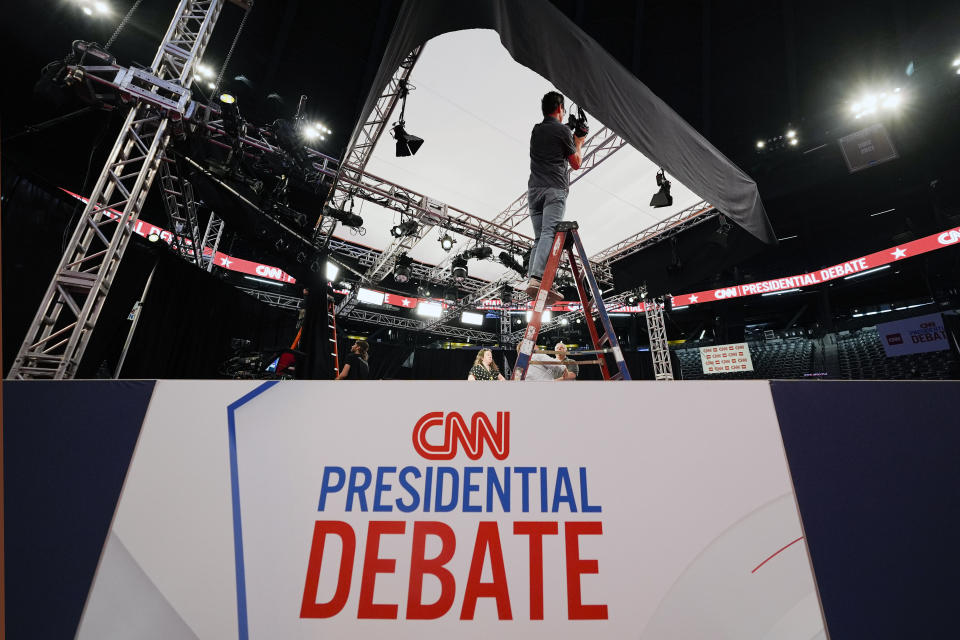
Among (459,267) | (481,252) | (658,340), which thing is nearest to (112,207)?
(481,252)

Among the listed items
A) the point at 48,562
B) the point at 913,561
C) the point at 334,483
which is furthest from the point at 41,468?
the point at 913,561

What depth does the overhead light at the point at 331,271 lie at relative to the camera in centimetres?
697

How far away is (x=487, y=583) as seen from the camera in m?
1.05

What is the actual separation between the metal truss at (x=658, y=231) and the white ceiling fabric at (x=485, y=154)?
0.65 feet

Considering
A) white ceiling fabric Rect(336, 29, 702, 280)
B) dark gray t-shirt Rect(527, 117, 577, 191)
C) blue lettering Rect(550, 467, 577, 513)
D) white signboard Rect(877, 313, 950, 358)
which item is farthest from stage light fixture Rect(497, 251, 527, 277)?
white signboard Rect(877, 313, 950, 358)

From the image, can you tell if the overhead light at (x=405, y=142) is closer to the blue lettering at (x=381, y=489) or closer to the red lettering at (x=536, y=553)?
the blue lettering at (x=381, y=489)

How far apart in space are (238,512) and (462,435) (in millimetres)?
720

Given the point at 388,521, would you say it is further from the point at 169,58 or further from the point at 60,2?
the point at 60,2

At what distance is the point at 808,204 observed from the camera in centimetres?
915

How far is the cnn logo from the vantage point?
3.77 ft

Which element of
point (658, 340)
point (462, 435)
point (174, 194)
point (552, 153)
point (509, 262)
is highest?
point (509, 262)

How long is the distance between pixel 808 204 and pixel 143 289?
13826 millimetres

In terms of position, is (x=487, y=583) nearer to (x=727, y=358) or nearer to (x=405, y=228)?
(x=405, y=228)

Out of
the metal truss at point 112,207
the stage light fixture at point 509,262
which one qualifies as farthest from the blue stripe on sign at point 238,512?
the stage light fixture at point 509,262
